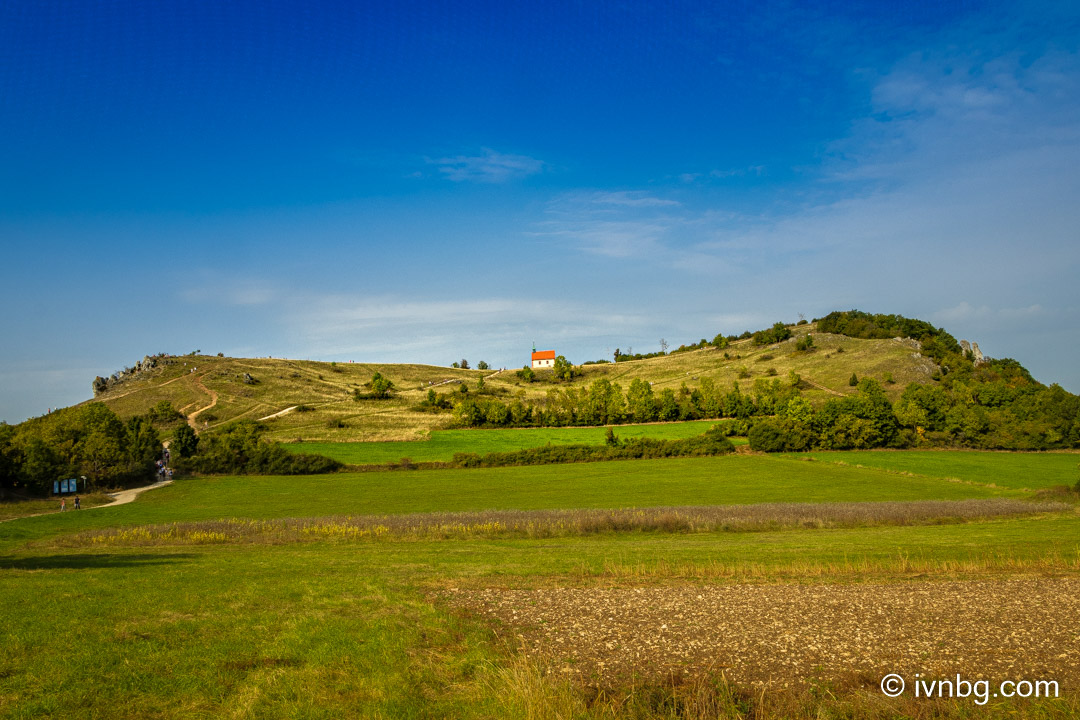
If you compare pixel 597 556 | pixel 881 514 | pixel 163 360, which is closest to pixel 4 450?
pixel 597 556

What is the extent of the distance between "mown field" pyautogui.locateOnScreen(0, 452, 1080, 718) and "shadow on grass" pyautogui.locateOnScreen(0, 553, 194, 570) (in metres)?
0.15

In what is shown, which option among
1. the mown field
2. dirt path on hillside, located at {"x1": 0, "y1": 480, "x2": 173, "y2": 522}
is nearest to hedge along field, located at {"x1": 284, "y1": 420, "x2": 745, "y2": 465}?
dirt path on hillside, located at {"x1": 0, "y1": 480, "x2": 173, "y2": 522}

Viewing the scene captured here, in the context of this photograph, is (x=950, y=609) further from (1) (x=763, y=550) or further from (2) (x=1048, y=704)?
(1) (x=763, y=550)

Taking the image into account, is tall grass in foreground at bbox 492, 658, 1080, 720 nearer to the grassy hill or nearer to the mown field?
the mown field

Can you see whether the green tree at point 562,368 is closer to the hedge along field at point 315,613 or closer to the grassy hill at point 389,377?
the grassy hill at point 389,377

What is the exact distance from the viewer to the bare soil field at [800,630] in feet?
39.1

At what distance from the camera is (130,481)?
3000 inches

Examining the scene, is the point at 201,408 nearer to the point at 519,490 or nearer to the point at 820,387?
the point at 519,490

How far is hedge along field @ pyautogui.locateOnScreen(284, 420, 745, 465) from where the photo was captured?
90.4m

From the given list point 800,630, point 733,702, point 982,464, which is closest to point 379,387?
point 982,464

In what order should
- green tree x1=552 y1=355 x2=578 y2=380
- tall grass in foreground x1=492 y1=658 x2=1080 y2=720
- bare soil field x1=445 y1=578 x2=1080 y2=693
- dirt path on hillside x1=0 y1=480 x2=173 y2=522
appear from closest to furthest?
tall grass in foreground x1=492 y1=658 x2=1080 y2=720 < bare soil field x1=445 y1=578 x2=1080 y2=693 < dirt path on hillside x1=0 y1=480 x2=173 y2=522 < green tree x1=552 y1=355 x2=578 y2=380

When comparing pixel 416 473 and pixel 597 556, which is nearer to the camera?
pixel 597 556

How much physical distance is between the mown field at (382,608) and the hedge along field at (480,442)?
4408 centimetres

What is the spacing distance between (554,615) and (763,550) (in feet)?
45.3
